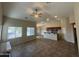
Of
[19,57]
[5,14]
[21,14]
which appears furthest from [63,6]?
[19,57]

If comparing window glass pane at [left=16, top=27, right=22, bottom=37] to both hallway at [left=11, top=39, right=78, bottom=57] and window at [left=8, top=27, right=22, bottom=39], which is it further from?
hallway at [left=11, top=39, right=78, bottom=57]

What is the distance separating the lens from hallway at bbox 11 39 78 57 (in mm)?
1407

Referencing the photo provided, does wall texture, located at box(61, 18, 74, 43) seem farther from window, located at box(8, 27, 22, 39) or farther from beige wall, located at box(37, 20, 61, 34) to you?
window, located at box(8, 27, 22, 39)

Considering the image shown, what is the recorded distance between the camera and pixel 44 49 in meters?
1.46

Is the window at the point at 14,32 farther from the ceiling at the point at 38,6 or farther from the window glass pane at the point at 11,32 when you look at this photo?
the ceiling at the point at 38,6

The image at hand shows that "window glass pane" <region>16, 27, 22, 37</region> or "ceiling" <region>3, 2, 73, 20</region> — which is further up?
"ceiling" <region>3, 2, 73, 20</region>

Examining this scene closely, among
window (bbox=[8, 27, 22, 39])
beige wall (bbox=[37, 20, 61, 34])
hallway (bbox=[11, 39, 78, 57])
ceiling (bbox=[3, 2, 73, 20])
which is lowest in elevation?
hallway (bbox=[11, 39, 78, 57])

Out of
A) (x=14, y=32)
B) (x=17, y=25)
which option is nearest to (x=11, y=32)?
(x=14, y=32)

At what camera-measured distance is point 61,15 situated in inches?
59.9

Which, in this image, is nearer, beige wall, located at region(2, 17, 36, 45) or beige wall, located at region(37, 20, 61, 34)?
beige wall, located at region(2, 17, 36, 45)

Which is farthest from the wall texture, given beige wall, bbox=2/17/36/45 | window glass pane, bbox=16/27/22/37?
window glass pane, bbox=16/27/22/37

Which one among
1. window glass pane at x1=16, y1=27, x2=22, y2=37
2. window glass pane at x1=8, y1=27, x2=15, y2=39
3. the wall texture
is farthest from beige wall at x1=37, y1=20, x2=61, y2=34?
window glass pane at x1=8, y1=27, x2=15, y2=39

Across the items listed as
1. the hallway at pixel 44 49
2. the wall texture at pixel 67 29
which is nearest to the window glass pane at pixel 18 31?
the hallway at pixel 44 49

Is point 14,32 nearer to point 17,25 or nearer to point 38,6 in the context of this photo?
point 17,25
